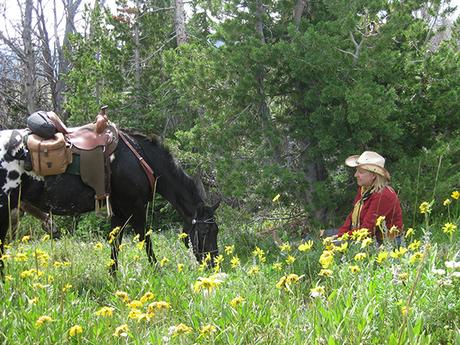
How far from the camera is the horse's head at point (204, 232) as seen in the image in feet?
18.9

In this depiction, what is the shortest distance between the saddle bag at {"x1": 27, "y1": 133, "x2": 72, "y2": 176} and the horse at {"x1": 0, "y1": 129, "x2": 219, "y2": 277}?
14 cm

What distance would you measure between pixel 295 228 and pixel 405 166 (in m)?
2.54

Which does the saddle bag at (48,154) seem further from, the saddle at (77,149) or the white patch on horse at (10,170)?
the white patch on horse at (10,170)

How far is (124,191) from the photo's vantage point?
5.68 metres

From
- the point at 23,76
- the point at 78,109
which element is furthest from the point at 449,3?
the point at 23,76

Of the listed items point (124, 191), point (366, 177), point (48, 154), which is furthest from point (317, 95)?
point (48, 154)

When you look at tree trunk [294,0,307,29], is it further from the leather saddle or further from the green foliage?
the leather saddle

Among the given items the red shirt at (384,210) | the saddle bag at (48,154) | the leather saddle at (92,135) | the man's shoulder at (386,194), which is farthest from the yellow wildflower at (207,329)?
the leather saddle at (92,135)

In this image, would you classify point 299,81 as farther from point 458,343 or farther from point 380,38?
point 458,343

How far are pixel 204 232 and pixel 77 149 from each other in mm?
Result: 1779

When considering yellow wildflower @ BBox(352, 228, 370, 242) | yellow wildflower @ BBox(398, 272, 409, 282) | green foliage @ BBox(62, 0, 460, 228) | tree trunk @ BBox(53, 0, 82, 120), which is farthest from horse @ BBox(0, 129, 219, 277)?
tree trunk @ BBox(53, 0, 82, 120)

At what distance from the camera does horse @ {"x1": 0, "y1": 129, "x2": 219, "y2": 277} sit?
5051 mm

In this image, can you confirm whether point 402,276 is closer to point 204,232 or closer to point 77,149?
point 204,232

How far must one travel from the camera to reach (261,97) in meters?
7.40
